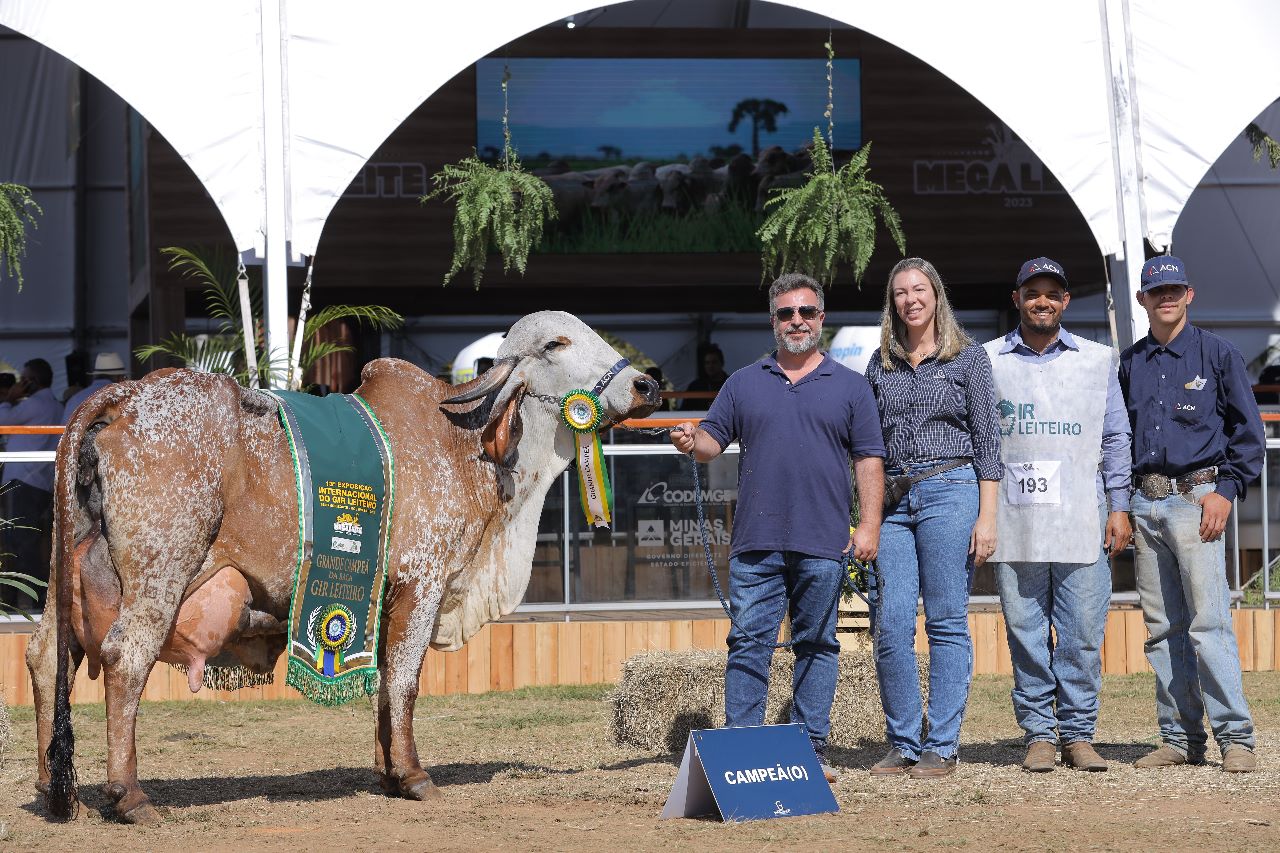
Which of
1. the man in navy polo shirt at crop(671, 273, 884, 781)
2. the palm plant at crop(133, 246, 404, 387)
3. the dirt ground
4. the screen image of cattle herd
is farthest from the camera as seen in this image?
the screen image of cattle herd

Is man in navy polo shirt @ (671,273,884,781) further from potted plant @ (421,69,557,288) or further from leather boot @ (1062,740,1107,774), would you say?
potted plant @ (421,69,557,288)

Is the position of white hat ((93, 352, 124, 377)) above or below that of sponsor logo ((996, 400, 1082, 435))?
above

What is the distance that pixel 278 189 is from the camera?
35.9 ft

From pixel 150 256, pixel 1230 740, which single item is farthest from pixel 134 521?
pixel 150 256

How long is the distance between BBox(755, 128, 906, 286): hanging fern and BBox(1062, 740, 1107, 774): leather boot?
7982 millimetres

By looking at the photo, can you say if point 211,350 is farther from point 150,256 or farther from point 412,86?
point 150,256

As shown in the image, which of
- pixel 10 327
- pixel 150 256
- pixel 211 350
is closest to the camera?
pixel 211 350

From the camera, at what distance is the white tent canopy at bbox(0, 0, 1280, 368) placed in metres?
11.1

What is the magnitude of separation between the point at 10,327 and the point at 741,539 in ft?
66.6

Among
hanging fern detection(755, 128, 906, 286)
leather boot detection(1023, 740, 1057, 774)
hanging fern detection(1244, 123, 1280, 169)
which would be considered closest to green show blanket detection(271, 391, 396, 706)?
leather boot detection(1023, 740, 1057, 774)

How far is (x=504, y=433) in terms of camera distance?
20.6ft

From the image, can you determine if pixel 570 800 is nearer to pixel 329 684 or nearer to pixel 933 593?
pixel 329 684

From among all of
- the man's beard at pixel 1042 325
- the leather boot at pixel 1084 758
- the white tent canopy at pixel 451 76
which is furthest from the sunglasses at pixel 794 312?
the white tent canopy at pixel 451 76

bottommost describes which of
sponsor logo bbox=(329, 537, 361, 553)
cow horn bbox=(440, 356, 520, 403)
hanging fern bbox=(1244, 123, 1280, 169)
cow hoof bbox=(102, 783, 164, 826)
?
cow hoof bbox=(102, 783, 164, 826)
